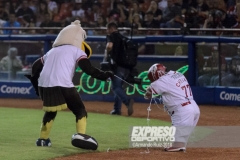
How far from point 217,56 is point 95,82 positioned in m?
3.37

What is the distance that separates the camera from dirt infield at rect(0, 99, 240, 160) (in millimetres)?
7945

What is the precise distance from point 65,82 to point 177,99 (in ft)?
5.09

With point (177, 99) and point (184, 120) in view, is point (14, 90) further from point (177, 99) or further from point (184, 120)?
point (184, 120)

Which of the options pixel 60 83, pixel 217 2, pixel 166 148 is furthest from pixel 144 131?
pixel 217 2

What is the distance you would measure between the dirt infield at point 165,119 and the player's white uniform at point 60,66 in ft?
3.56

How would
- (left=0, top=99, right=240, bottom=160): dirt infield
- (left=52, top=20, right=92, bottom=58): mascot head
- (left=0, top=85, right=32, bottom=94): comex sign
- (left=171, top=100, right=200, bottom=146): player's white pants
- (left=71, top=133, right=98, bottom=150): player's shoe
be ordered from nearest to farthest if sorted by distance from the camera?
(left=0, top=99, right=240, bottom=160): dirt infield < (left=71, top=133, right=98, bottom=150): player's shoe < (left=171, top=100, right=200, bottom=146): player's white pants < (left=52, top=20, right=92, bottom=58): mascot head < (left=0, top=85, right=32, bottom=94): comex sign

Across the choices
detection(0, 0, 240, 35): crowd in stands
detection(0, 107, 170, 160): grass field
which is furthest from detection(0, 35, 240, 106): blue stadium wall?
detection(0, 107, 170, 160): grass field

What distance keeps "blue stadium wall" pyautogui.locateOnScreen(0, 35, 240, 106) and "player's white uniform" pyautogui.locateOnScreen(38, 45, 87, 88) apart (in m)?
6.38

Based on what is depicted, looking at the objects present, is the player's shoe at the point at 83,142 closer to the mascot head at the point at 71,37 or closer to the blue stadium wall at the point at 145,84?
the mascot head at the point at 71,37

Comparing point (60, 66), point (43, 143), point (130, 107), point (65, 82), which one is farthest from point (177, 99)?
point (130, 107)

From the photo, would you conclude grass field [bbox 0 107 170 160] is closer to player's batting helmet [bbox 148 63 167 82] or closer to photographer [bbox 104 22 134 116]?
photographer [bbox 104 22 134 116]

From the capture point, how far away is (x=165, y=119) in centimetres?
1262

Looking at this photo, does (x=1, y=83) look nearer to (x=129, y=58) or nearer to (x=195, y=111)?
(x=129, y=58)

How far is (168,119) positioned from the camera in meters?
12.6
